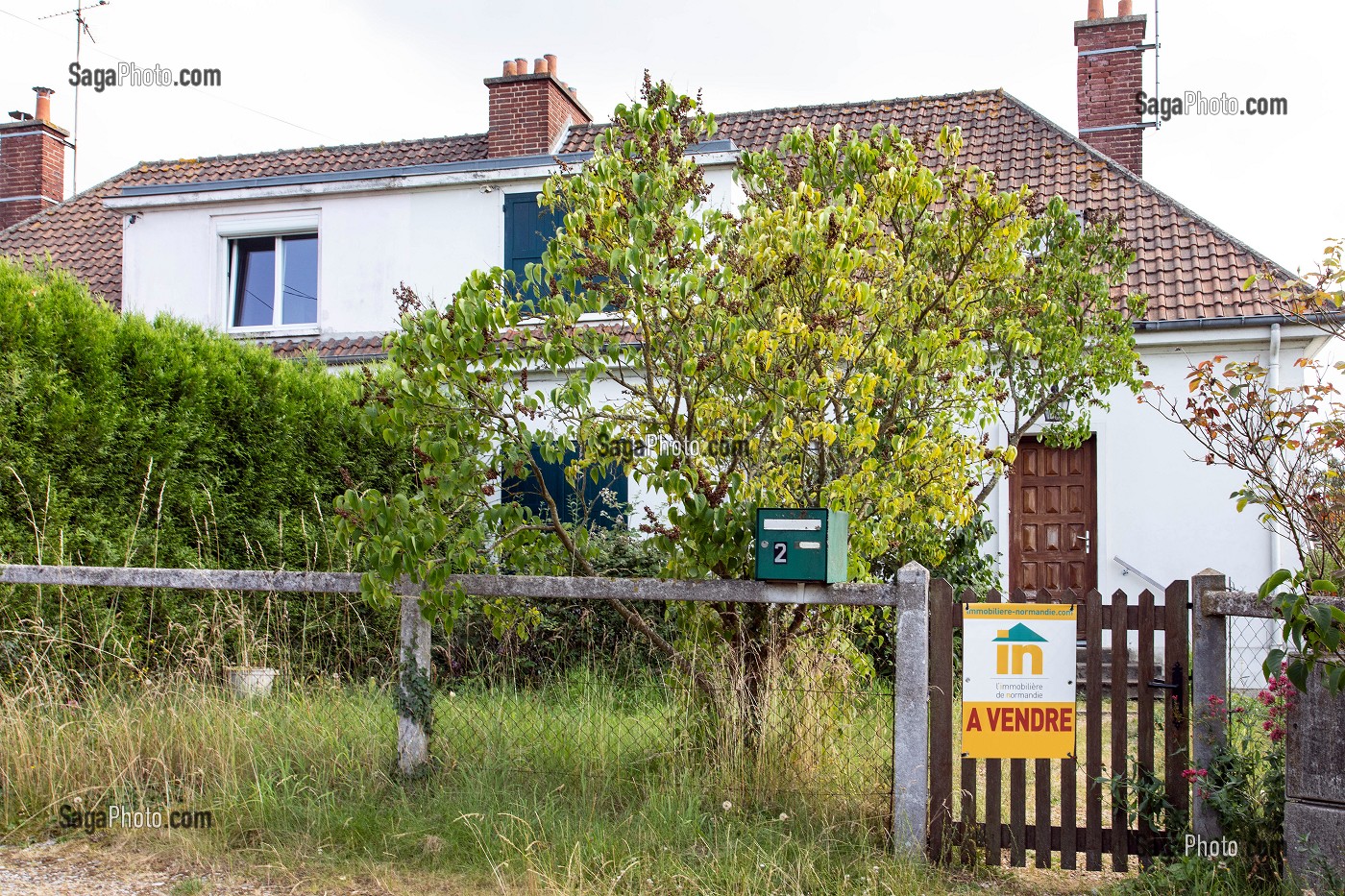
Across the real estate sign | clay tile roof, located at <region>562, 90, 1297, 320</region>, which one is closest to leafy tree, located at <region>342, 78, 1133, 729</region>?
the real estate sign

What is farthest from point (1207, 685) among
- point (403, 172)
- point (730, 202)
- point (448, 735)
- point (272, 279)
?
point (272, 279)

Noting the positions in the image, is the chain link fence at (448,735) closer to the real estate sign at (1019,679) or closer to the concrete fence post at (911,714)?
the concrete fence post at (911,714)

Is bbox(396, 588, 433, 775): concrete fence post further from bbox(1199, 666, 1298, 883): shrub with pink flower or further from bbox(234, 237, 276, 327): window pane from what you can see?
bbox(234, 237, 276, 327): window pane

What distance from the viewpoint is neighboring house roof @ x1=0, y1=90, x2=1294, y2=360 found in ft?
38.1

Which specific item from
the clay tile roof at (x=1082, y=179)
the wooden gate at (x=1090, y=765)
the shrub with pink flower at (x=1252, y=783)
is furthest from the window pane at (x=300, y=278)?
the shrub with pink flower at (x=1252, y=783)

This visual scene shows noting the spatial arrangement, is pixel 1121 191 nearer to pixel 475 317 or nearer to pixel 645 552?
pixel 645 552

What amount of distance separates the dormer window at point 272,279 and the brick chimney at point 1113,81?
10.5 m

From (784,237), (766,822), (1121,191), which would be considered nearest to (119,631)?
(766,822)

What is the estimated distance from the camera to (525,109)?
1451 centimetres

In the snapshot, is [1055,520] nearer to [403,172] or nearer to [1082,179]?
[1082,179]

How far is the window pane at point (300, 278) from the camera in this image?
13938 millimetres

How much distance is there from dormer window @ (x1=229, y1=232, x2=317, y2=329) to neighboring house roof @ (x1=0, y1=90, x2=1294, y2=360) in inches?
33.8

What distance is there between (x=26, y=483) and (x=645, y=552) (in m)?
4.68

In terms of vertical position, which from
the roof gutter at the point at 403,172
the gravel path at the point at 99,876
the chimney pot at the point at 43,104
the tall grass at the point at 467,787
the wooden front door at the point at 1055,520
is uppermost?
the chimney pot at the point at 43,104
